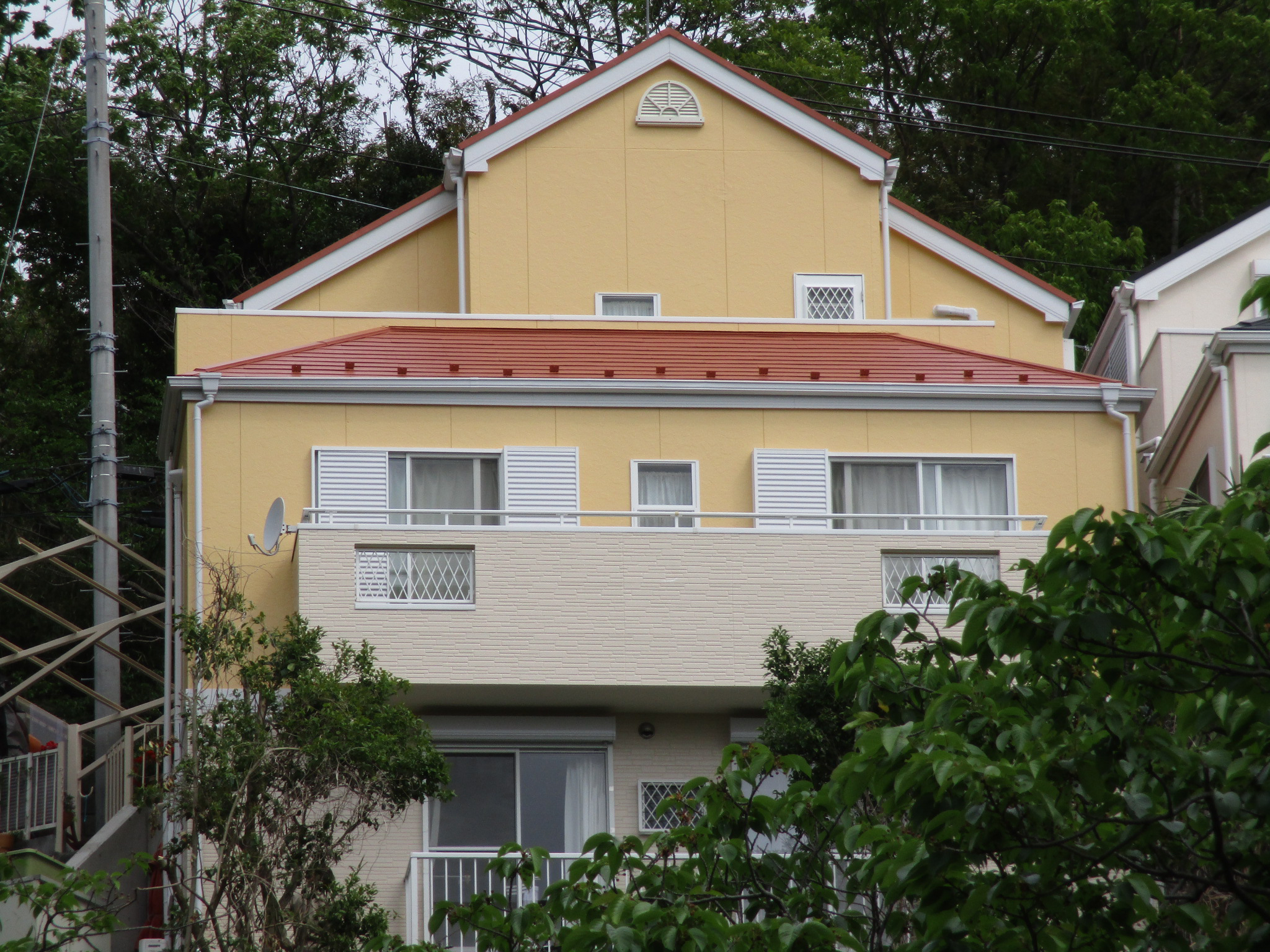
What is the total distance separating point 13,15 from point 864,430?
943 inches

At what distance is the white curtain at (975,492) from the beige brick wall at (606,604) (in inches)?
74.7

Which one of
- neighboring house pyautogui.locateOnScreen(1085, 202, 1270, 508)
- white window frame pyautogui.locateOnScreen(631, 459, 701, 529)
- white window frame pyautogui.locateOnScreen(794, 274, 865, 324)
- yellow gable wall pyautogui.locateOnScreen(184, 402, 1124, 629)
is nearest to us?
yellow gable wall pyautogui.locateOnScreen(184, 402, 1124, 629)

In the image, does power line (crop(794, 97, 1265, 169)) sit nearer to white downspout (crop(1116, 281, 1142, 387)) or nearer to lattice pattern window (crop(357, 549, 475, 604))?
white downspout (crop(1116, 281, 1142, 387))

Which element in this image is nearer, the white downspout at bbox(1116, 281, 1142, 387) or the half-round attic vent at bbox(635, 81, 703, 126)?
the half-round attic vent at bbox(635, 81, 703, 126)

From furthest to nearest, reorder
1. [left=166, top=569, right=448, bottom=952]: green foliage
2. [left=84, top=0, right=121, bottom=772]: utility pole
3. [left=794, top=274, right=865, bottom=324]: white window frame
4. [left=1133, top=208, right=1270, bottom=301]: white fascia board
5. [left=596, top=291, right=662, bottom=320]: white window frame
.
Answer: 1. [left=1133, top=208, right=1270, bottom=301]: white fascia board
2. [left=794, top=274, right=865, bottom=324]: white window frame
3. [left=596, top=291, right=662, bottom=320]: white window frame
4. [left=84, top=0, right=121, bottom=772]: utility pole
5. [left=166, top=569, right=448, bottom=952]: green foliage

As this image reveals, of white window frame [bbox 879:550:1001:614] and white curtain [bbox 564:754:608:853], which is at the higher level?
white window frame [bbox 879:550:1001:614]

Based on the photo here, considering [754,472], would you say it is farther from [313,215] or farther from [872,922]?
[313,215]

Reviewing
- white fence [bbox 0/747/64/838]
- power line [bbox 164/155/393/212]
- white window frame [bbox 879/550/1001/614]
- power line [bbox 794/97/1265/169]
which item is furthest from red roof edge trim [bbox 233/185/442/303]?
power line [bbox 794/97/1265/169]

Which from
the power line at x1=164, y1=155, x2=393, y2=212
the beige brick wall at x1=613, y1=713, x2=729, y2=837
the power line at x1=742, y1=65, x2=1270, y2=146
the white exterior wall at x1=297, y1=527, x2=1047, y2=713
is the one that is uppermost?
the power line at x1=742, y1=65, x2=1270, y2=146

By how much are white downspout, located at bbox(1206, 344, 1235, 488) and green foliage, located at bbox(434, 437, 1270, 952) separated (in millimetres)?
12711

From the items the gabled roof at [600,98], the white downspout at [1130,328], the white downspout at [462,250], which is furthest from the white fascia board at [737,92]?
the white downspout at [1130,328]

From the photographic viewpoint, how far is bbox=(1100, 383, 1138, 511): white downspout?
72.1 ft

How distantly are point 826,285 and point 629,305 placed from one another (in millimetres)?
2717

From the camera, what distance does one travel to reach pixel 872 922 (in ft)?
34.8
